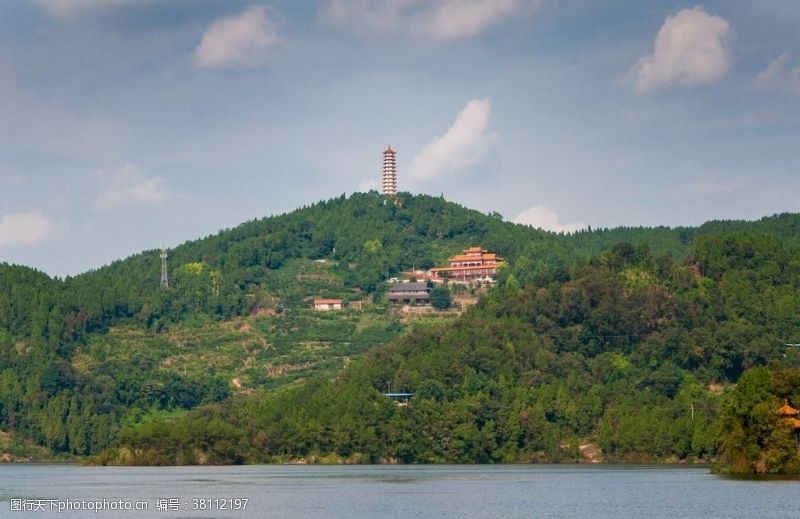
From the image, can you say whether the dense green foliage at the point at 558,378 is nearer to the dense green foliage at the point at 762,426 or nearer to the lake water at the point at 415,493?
the lake water at the point at 415,493

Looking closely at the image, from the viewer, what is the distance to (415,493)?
317 feet

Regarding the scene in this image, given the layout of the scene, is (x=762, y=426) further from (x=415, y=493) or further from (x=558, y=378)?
(x=558, y=378)

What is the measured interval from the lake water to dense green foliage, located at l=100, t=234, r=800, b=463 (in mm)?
16904

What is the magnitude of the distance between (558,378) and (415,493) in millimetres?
67967

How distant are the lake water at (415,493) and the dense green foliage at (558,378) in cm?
1690

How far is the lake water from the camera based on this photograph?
264 ft

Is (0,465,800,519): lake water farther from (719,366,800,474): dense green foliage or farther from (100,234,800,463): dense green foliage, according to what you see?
(100,234,800,463): dense green foliage

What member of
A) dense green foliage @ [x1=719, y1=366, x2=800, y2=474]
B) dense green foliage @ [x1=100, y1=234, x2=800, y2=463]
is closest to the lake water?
dense green foliage @ [x1=719, y1=366, x2=800, y2=474]

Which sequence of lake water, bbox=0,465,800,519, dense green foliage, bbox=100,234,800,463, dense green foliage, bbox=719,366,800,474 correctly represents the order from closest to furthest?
A: lake water, bbox=0,465,800,519, dense green foliage, bbox=719,366,800,474, dense green foliage, bbox=100,234,800,463

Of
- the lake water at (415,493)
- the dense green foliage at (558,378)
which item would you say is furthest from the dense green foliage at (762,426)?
the dense green foliage at (558,378)

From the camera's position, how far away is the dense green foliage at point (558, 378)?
146 m

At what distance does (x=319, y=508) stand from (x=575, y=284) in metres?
97.1

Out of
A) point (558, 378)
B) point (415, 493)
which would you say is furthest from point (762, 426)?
point (558, 378)

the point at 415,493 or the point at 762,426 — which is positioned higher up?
the point at 762,426
